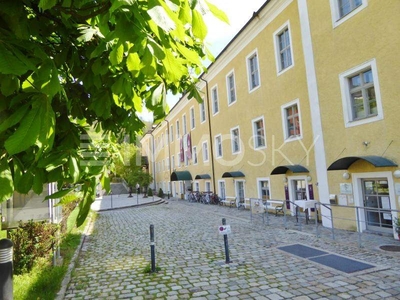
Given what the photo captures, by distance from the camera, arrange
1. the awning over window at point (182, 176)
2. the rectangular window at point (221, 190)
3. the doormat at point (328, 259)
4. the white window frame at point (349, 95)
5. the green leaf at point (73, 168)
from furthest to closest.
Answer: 1. the awning over window at point (182, 176)
2. the rectangular window at point (221, 190)
3. the white window frame at point (349, 95)
4. the doormat at point (328, 259)
5. the green leaf at point (73, 168)

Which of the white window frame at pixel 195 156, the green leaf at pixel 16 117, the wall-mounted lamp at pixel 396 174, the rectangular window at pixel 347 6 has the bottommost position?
the wall-mounted lamp at pixel 396 174

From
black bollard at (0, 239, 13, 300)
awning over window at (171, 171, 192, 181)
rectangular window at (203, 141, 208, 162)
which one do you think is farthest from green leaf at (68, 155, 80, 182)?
awning over window at (171, 171, 192, 181)

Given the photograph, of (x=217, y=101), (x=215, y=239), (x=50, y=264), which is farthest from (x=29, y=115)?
(x=217, y=101)

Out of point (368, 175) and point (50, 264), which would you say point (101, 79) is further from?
Result: point (368, 175)

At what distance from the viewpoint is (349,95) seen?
9.78 metres

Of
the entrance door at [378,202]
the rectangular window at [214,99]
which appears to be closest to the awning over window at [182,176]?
the rectangular window at [214,99]

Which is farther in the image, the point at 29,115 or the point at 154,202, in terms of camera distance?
the point at 154,202

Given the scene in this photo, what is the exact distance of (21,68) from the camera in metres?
1.20

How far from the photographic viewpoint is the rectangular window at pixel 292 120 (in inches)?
506

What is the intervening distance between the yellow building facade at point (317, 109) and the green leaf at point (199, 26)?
7.65 metres

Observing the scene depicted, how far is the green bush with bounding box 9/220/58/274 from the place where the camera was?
605cm

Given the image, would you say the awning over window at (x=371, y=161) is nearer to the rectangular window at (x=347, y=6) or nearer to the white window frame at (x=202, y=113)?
the rectangular window at (x=347, y=6)

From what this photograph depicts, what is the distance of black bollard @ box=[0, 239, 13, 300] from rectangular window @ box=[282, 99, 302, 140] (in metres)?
11.3

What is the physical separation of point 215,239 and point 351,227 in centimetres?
470
